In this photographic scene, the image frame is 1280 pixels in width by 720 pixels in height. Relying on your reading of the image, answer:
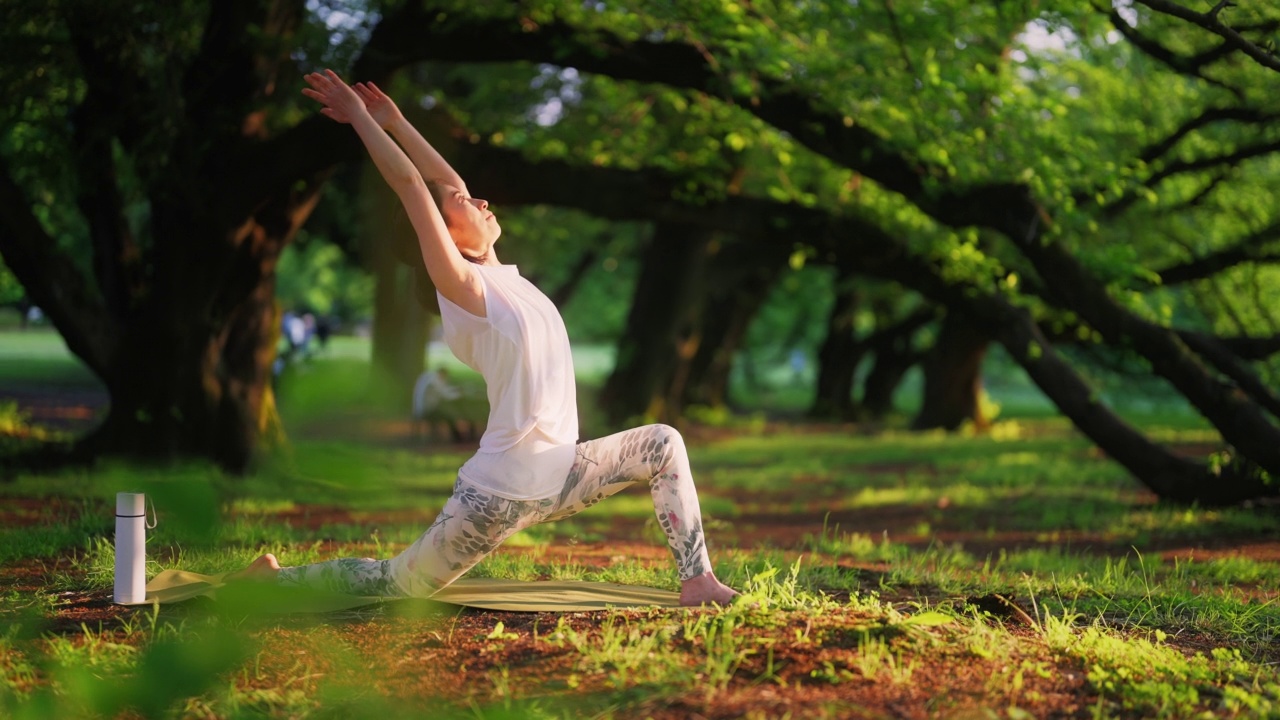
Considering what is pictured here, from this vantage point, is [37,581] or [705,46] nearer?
[37,581]

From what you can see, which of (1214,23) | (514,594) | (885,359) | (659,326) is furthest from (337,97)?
(885,359)

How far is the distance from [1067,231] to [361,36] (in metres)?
6.92

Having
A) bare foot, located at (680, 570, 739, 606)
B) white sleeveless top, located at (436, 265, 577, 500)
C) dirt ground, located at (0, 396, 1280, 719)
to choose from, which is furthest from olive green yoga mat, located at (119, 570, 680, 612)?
white sleeveless top, located at (436, 265, 577, 500)

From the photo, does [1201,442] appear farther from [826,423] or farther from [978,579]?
[978,579]

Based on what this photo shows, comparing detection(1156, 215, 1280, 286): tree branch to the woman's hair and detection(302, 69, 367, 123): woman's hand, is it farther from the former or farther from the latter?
detection(302, 69, 367, 123): woman's hand

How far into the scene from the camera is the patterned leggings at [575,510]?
4.45 m

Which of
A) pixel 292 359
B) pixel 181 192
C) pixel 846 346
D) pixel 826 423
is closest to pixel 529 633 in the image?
pixel 292 359

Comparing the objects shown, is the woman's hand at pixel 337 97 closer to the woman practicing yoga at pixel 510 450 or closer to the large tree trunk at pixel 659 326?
the woman practicing yoga at pixel 510 450

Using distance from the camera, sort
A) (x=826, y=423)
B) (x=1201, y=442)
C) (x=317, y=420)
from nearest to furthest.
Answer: (x=317, y=420) → (x=1201, y=442) → (x=826, y=423)

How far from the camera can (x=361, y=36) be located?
1155cm

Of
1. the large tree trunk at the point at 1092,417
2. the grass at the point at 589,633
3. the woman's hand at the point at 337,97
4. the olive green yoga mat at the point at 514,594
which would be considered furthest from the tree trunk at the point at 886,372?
the woman's hand at the point at 337,97

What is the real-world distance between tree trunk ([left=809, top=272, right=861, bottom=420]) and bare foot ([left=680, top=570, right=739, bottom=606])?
2641cm

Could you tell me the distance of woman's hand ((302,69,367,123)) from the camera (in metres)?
4.16

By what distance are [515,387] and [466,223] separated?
721 mm
